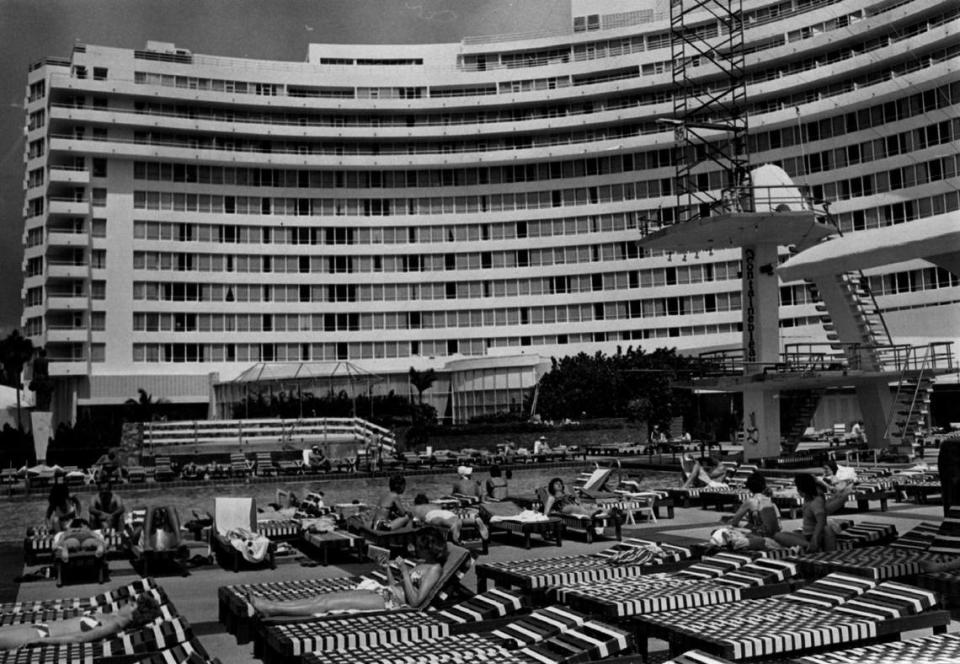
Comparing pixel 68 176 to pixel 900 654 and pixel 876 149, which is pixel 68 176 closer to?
pixel 876 149

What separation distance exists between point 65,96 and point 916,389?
207 feet

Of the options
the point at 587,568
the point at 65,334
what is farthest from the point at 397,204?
the point at 587,568

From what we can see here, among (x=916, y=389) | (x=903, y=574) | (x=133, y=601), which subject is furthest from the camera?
(x=916, y=389)

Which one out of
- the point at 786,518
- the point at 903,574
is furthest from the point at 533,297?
the point at 903,574

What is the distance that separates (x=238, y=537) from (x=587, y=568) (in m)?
5.64

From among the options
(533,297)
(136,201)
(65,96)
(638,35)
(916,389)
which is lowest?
(916,389)

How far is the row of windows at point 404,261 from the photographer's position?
2891 inches

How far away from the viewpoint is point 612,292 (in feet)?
243

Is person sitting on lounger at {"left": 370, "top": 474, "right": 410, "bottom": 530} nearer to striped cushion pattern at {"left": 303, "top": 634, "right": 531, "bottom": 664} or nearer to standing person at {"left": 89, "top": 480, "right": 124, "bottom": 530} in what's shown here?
standing person at {"left": 89, "top": 480, "right": 124, "bottom": 530}

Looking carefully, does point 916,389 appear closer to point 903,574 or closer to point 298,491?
point 298,491

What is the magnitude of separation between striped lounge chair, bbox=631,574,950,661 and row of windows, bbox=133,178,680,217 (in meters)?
67.2

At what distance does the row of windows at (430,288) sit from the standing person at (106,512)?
58.8m

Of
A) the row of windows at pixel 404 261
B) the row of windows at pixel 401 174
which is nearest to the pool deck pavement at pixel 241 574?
the row of windows at pixel 404 261

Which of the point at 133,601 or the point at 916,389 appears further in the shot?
the point at 916,389
